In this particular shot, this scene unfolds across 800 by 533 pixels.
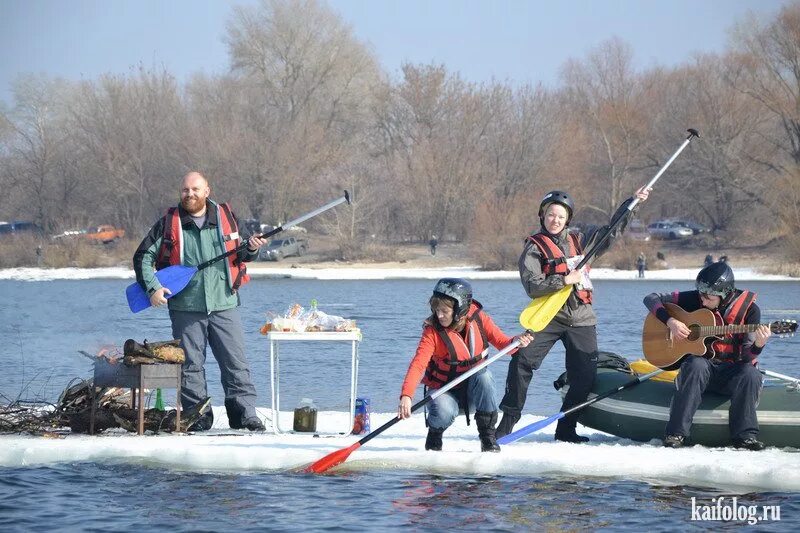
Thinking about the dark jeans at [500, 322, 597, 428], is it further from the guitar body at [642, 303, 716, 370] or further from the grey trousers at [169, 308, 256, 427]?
the grey trousers at [169, 308, 256, 427]

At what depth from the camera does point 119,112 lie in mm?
64250

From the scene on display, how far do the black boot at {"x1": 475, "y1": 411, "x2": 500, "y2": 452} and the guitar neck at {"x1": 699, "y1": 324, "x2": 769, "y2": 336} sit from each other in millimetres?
1531

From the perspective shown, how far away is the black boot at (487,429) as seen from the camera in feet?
25.8

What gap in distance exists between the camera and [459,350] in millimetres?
7867

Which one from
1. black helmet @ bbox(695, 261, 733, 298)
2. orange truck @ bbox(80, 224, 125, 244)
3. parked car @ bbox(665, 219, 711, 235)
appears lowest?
black helmet @ bbox(695, 261, 733, 298)

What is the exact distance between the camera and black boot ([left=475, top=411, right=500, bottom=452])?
25.8ft

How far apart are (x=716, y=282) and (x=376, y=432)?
96.9 inches

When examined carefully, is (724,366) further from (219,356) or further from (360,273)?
(360,273)

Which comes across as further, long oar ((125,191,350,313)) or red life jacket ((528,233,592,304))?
long oar ((125,191,350,313))

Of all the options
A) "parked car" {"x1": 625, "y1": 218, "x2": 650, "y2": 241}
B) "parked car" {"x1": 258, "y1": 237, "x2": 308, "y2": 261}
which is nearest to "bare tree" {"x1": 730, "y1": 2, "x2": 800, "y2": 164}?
"parked car" {"x1": 625, "y1": 218, "x2": 650, "y2": 241}

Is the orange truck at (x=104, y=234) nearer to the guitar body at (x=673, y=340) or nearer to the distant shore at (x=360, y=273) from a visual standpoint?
the distant shore at (x=360, y=273)

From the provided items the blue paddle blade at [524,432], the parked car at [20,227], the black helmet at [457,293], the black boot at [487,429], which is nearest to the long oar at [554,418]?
the blue paddle blade at [524,432]

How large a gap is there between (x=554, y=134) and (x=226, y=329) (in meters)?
53.5

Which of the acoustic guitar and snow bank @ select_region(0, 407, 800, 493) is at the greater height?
the acoustic guitar
